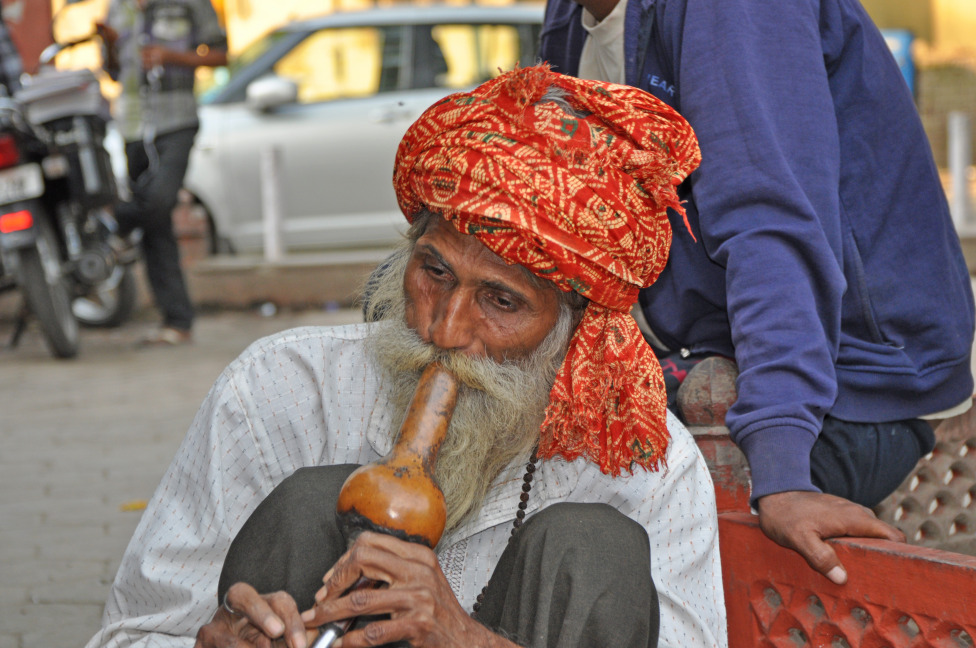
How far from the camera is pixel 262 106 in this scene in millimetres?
8188

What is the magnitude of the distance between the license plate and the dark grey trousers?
4.86 meters

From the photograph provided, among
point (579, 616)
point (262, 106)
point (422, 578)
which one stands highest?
point (422, 578)

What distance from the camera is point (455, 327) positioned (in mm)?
2078

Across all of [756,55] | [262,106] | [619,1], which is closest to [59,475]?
[619,1]

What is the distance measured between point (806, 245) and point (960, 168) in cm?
744

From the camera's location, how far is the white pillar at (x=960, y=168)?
8.85 m

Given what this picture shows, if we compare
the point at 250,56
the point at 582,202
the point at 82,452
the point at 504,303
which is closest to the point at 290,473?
the point at 504,303

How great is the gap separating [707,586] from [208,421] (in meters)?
0.94

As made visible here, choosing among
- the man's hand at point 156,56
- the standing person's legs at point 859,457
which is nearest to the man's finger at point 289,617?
the standing person's legs at point 859,457

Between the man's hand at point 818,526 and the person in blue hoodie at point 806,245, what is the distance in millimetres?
19

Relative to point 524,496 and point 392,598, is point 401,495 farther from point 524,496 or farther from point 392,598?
point 524,496

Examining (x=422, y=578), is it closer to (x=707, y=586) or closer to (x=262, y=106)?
(x=707, y=586)

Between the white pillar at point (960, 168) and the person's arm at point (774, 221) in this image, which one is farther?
the white pillar at point (960, 168)

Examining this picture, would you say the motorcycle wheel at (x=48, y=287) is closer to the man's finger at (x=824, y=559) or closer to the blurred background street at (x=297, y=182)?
the blurred background street at (x=297, y=182)
